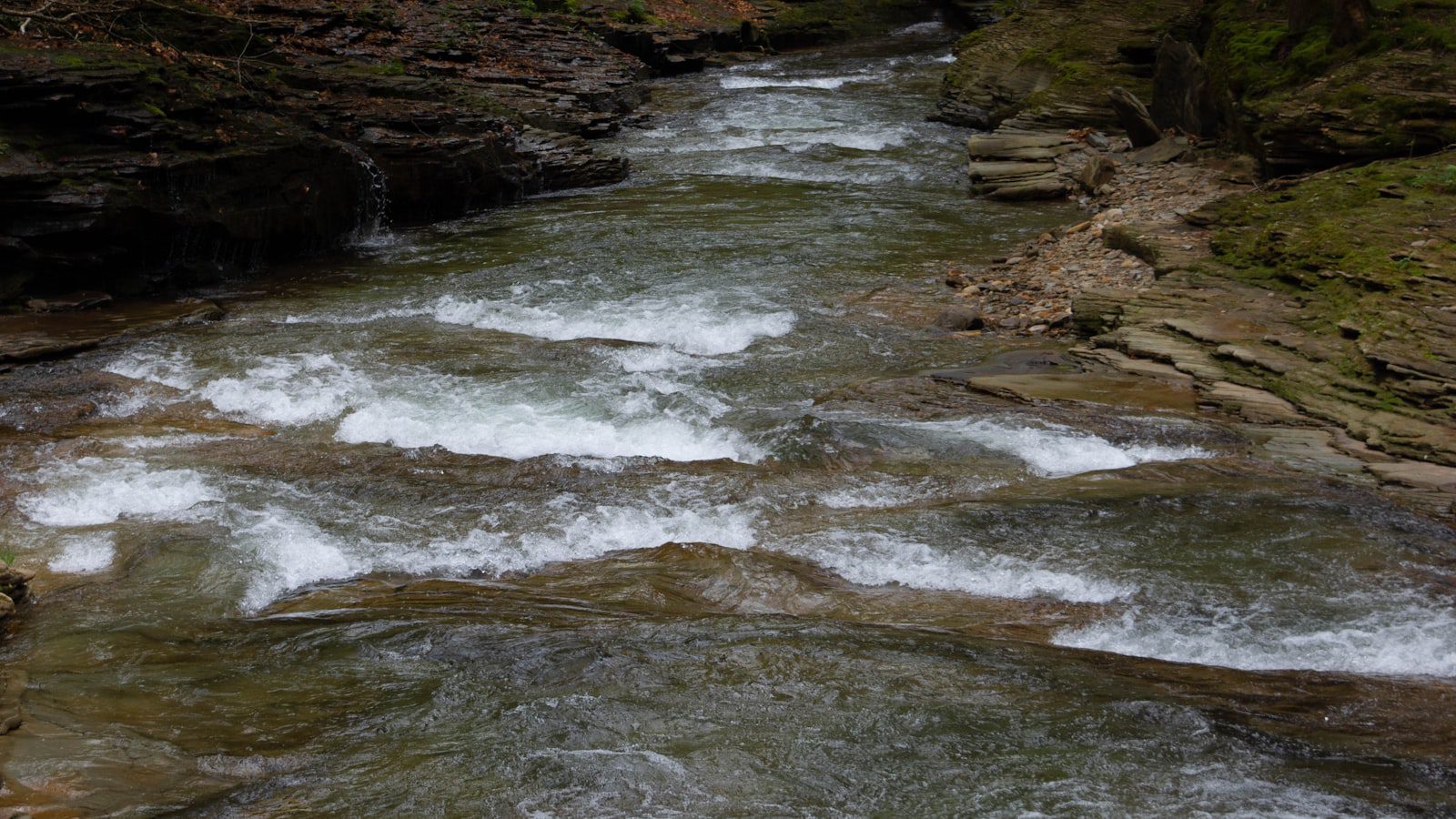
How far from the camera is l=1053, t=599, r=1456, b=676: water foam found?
198 inches

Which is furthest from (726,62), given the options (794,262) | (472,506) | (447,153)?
(472,506)

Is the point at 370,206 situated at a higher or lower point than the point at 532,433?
higher

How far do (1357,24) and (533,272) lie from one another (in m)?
9.47

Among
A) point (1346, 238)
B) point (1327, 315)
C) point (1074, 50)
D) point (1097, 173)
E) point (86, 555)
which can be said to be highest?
point (1074, 50)

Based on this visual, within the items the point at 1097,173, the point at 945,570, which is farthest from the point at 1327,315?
the point at 1097,173

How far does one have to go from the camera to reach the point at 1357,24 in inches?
→ 470

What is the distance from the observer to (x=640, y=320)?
1110 cm

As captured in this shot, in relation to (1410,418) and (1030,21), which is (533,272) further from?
(1030,21)

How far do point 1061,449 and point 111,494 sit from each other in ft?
20.5

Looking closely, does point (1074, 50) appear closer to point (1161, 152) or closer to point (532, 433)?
point (1161, 152)

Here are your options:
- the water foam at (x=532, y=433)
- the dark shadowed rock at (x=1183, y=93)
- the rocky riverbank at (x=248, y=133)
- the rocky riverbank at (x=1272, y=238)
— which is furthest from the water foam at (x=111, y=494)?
the dark shadowed rock at (x=1183, y=93)

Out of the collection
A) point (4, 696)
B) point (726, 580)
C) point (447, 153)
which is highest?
point (447, 153)

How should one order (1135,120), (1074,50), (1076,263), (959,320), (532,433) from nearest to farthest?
1. (532,433)
2. (959,320)
3. (1076,263)
4. (1135,120)
5. (1074,50)

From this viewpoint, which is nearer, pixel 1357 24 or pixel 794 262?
pixel 1357 24
